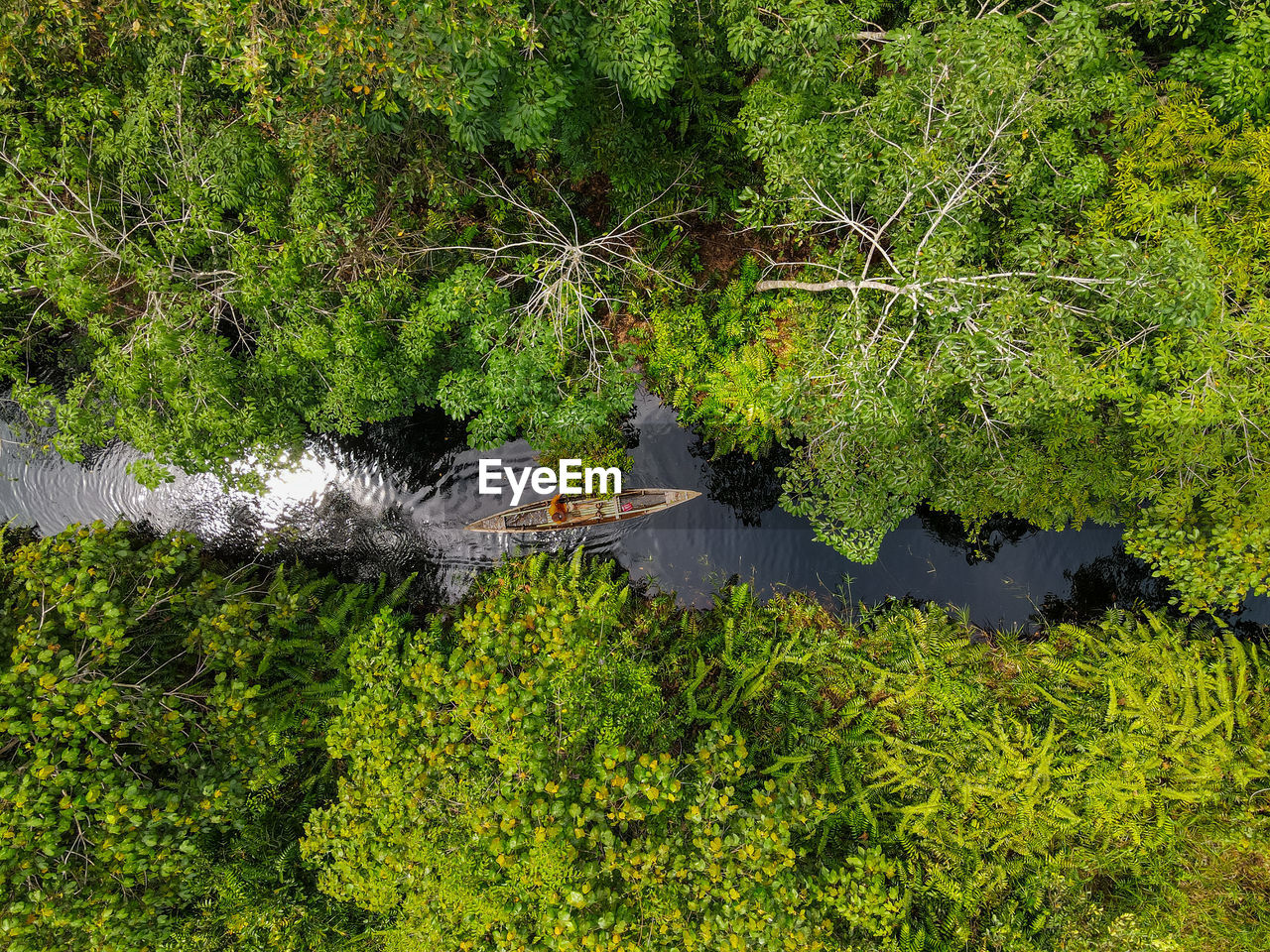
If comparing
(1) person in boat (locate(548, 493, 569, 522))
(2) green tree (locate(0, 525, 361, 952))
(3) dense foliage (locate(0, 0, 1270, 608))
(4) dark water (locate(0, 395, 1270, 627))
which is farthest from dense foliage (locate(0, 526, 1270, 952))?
(3) dense foliage (locate(0, 0, 1270, 608))

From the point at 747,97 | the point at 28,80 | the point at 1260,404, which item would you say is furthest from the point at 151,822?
the point at 1260,404

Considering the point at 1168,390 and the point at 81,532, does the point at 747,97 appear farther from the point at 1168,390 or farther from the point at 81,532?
the point at 81,532

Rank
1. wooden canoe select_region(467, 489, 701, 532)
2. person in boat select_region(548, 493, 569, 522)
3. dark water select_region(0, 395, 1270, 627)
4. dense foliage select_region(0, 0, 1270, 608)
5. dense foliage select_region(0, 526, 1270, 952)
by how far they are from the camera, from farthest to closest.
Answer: wooden canoe select_region(467, 489, 701, 532)
person in boat select_region(548, 493, 569, 522)
dark water select_region(0, 395, 1270, 627)
dense foliage select_region(0, 0, 1270, 608)
dense foliage select_region(0, 526, 1270, 952)

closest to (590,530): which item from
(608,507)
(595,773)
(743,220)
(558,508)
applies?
(608,507)

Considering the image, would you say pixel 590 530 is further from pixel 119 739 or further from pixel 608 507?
pixel 119 739

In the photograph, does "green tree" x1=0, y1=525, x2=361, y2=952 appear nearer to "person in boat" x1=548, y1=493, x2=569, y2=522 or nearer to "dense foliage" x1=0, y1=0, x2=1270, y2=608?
"dense foliage" x1=0, y1=0, x2=1270, y2=608
